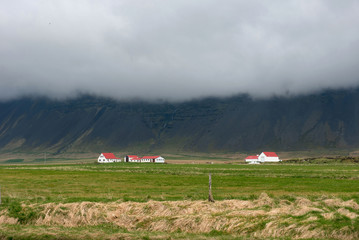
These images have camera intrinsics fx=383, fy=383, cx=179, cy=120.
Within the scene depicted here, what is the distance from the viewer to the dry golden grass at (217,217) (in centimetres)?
1916

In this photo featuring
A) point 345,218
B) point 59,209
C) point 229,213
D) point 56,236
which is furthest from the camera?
point 59,209

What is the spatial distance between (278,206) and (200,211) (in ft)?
17.1

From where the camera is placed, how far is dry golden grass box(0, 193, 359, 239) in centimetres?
1916

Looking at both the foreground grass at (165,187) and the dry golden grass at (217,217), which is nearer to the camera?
the dry golden grass at (217,217)

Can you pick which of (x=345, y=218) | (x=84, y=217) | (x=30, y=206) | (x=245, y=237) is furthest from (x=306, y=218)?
(x=30, y=206)

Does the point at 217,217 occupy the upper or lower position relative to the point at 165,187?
upper

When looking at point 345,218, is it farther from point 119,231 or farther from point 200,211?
point 119,231

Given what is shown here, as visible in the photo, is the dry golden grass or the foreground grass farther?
the foreground grass

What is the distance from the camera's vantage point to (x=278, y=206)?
960 inches

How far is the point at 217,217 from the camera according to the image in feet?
69.4

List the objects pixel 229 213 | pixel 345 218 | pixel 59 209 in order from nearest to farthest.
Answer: pixel 345 218 < pixel 229 213 < pixel 59 209

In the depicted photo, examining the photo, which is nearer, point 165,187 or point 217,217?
point 217,217

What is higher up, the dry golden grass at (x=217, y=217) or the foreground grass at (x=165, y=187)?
the dry golden grass at (x=217, y=217)

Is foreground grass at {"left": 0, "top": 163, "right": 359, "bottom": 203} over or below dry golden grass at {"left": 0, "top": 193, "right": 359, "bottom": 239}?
below
